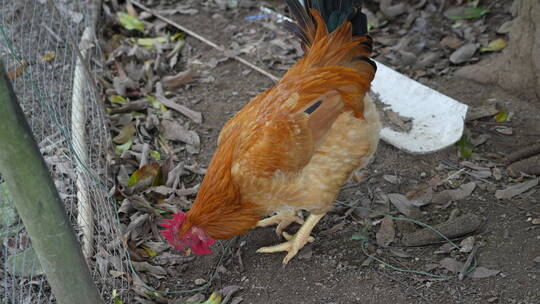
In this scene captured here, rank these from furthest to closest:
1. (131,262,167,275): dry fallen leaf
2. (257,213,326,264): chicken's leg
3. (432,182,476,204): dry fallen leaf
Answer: (432,182,476,204): dry fallen leaf → (257,213,326,264): chicken's leg → (131,262,167,275): dry fallen leaf

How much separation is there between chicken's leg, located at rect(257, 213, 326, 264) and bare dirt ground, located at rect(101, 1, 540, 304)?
0.05 meters

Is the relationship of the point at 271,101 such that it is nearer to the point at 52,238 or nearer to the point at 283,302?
the point at 283,302

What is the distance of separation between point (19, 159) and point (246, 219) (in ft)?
5.24

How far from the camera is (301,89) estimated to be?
3.38 m

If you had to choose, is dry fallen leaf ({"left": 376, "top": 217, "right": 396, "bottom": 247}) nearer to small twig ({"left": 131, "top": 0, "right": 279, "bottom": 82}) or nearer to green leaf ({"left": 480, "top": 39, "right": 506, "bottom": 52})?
small twig ({"left": 131, "top": 0, "right": 279, "bottom": 82})

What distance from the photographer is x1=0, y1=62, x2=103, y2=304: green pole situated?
1937 millimetres

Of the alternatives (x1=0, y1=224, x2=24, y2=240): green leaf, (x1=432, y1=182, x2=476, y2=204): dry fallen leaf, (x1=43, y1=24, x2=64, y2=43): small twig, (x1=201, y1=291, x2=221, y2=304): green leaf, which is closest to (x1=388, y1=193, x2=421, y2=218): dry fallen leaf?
(x1=432, y1=182, x2=476, y2=204): dry fallen leaf

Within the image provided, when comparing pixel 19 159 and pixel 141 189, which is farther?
pixel 141 189

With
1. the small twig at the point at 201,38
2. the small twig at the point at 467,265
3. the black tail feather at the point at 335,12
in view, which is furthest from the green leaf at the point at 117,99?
the small twig at the point at 467,265

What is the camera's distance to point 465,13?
5.76 metres

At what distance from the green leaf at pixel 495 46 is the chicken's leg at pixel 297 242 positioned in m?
2.86

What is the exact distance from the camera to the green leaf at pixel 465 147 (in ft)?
13.9

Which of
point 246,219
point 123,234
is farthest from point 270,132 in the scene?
point 123,234

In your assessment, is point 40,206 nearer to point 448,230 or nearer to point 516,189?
point 448,230
